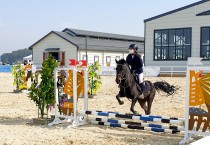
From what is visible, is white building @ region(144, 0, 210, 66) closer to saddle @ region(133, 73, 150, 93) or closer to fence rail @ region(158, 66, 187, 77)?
fence rail @ region(158, 66, 187, 77)

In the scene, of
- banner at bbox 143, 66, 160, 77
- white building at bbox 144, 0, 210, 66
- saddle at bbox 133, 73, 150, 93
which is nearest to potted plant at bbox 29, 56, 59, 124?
saddle at bbox 133, 73, 150, 93

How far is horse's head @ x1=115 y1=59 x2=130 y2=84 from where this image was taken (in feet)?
26.2

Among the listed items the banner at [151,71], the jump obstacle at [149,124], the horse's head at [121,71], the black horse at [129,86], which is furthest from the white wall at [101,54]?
the jump obstacle at [149,124]

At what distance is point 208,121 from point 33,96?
475 centimetres

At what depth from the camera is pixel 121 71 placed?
8133mm

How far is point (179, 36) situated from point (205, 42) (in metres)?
2.41

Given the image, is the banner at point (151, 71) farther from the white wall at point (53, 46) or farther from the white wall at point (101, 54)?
the white wall at point (53, 46)

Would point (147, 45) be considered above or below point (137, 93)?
above

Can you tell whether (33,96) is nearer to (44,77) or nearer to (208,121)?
(44,77)

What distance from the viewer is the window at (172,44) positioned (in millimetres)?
26688

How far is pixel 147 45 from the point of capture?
94.1 feet

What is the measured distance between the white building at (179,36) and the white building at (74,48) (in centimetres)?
902

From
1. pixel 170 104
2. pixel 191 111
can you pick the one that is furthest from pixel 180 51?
pixel 191 111

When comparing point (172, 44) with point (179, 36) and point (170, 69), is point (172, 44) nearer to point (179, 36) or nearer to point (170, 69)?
point (179, 36)
